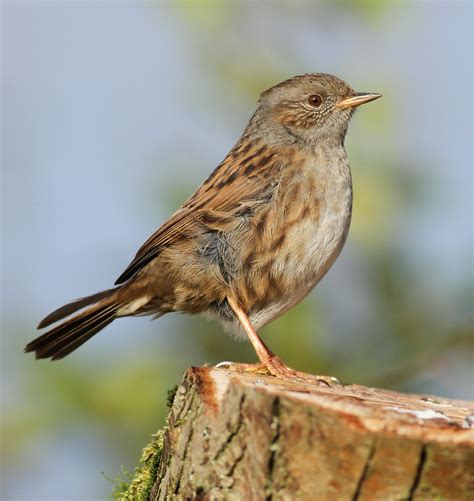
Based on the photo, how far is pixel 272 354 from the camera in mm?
5461

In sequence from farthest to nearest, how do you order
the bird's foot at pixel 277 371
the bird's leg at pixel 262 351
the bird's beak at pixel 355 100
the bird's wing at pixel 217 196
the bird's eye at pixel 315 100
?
the bird's eye at pixel 315 100 → the bird's beak at pixel 355 100 → the bird's wing at pixel 217 196 → the bird's leg at pixel 262 351 → the bird's foot at pixel 277 371

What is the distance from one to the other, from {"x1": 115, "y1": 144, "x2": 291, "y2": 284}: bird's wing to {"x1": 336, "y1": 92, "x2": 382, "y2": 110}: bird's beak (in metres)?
0.67

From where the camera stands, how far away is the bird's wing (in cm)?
558

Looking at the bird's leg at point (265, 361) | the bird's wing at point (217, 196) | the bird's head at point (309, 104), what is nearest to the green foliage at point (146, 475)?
the bird's leg at point (265, 361)

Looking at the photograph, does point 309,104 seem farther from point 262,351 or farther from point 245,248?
point 262,351

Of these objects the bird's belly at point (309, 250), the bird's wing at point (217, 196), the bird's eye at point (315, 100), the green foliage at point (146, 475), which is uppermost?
the bird's eye at point (315, 100)

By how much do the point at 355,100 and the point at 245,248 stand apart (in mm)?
1428

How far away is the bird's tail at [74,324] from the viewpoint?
5773 mm

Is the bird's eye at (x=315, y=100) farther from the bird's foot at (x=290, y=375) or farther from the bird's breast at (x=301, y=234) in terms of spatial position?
the bird's foot at (x=290, y=375)

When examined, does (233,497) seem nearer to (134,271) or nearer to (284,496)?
(284,496)

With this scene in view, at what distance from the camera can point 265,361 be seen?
5164 millimetres

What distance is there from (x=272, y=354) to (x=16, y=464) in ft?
5.84

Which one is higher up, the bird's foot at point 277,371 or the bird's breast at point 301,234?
the bird's breast at point 301,234

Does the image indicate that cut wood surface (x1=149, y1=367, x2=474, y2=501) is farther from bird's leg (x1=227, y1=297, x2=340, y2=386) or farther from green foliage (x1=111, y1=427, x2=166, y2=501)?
bird's leg (x1=227, y1=297, x2=340, y2=386)
